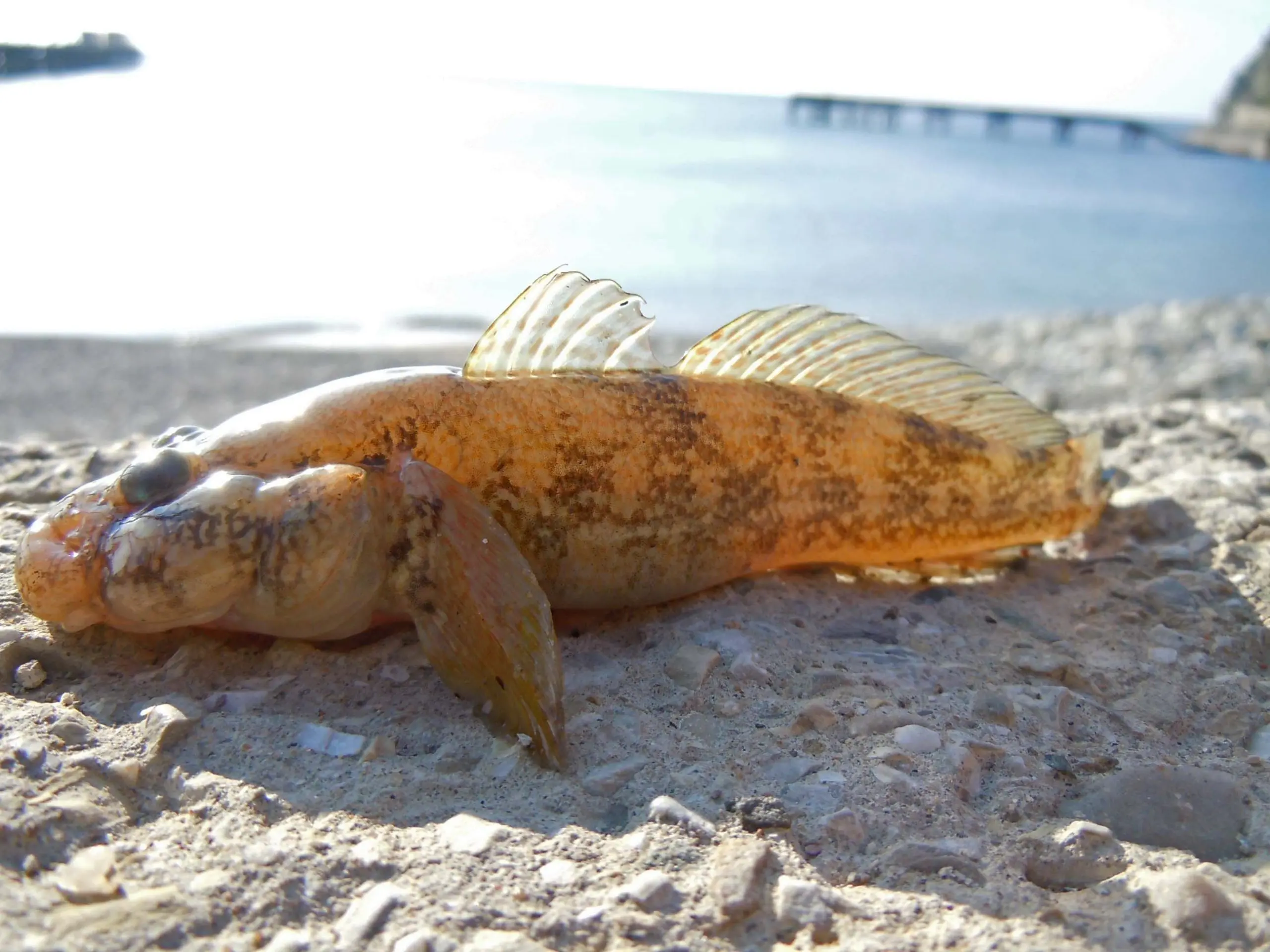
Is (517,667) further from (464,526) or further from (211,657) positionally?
(211,657)

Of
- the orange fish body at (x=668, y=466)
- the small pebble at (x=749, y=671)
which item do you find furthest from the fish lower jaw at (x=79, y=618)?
the small pebble at (x=749, y=671)

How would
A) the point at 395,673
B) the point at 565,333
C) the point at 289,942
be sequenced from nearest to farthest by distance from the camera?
the point at 289,942 → the point at 395,673 → the point at 565,333

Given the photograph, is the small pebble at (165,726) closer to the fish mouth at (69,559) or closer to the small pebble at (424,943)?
the fish mouth at (69,559)

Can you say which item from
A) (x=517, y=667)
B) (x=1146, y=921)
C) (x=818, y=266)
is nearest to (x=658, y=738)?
(x=517, y=667)

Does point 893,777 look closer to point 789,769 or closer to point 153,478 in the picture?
point 789,769

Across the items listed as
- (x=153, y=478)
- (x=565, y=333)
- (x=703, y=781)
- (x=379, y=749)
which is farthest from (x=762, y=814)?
(x=153, y=478)
